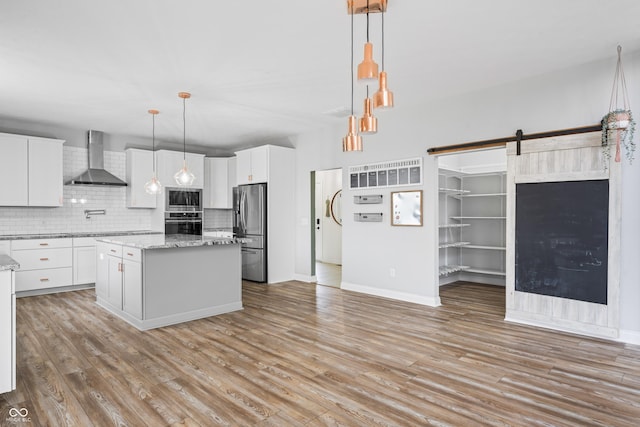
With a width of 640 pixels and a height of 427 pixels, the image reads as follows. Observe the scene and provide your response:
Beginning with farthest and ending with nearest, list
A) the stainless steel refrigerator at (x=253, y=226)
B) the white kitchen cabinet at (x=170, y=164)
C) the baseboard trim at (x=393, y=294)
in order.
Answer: the white kitchen cabinet at (x=170, y=164), the stainless steel refrigerator at (x=253, y=226), the baseboard trim at (x=393, y=294)

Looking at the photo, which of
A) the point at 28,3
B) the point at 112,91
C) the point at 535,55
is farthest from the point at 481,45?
the point at 112,91

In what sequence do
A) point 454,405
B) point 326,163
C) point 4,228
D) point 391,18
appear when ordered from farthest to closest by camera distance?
point 326,163 → point 4,228 → point 391,18 → point 454,405

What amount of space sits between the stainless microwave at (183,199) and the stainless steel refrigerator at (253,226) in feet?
3.10

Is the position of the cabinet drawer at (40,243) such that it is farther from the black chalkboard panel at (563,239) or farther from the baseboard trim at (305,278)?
the black chalkboard panel at (563,239)

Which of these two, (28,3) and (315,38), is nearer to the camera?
(28,3)

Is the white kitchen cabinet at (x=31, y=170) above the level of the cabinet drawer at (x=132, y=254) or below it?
above

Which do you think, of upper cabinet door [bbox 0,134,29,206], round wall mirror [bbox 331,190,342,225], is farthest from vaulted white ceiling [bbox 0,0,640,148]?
round wall mirror [bbox 331,190,342,225]

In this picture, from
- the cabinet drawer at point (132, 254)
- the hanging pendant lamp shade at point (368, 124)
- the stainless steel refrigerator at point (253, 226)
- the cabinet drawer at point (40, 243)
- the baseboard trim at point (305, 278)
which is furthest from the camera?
the baseboard trim at point (305, 278)

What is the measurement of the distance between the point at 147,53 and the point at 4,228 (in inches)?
175

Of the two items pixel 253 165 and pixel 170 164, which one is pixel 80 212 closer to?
pixel 170 164

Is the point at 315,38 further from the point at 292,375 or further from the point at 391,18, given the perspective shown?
the point at 292,375

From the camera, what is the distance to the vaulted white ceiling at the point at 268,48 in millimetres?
2775

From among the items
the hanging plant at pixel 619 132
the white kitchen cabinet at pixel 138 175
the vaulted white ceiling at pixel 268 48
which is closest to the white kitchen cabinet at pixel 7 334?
the vaulted white ceiling at pixel 268 48

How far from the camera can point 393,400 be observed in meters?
2.49
